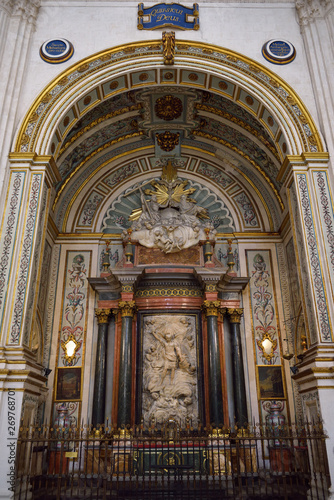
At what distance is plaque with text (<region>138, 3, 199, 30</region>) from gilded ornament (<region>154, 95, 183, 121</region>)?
1.77 metres

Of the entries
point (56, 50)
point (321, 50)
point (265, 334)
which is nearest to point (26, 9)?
point (56, 50)

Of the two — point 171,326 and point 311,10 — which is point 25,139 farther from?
point 311,10

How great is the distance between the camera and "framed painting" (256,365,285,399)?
10547mm

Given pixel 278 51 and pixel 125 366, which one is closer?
pixel 278 51

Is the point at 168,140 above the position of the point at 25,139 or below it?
above

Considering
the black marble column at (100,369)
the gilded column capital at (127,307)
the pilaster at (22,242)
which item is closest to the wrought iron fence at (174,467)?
the black marble column at (100,369)

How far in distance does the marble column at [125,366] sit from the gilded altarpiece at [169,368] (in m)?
0.48

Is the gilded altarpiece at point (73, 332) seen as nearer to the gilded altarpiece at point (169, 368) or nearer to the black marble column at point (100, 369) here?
the black marble column at point (100, 369)

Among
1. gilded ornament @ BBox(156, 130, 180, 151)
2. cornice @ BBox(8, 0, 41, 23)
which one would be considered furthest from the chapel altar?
cornice @ BBox(8, 0, 41, 23)

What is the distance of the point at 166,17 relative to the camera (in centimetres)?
1016

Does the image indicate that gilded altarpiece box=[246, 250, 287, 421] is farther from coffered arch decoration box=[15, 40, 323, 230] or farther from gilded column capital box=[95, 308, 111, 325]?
gilded column capital box=[95, 308, 111, 325]

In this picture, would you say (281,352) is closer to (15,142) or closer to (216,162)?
(216,162)

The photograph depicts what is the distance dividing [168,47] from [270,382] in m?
8.23

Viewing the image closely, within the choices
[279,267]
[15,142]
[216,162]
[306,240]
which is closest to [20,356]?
[15,142]
